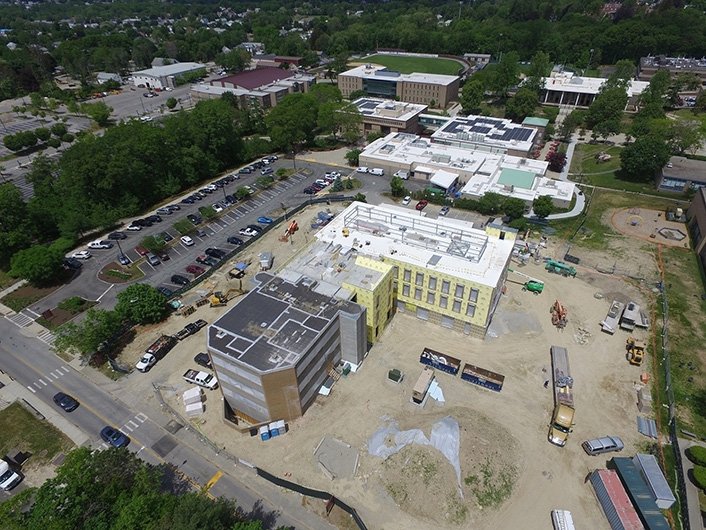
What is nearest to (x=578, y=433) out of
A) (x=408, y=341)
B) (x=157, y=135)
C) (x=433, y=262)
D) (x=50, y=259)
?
(x=408, y=341)

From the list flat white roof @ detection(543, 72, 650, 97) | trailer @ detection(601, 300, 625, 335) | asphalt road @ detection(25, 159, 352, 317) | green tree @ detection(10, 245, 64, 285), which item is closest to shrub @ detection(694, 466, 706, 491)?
trailer @ detection(601, 300, 625, 335)

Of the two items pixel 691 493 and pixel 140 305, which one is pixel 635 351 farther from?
pixel 140 305

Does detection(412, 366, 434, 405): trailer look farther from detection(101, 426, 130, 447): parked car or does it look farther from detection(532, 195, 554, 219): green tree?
detection(532, 195, 554, 219): green tree

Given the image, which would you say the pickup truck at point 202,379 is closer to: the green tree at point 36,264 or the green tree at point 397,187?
the green tree at point 36,264

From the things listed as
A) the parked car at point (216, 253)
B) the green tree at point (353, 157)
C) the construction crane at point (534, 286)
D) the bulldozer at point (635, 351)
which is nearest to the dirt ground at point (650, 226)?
the construction crane at point (534, 286)

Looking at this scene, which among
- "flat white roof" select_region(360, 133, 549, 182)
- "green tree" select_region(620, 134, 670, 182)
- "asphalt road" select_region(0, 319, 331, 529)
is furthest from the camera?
"flat white roof" select_region(360, 133, 549, 182)
